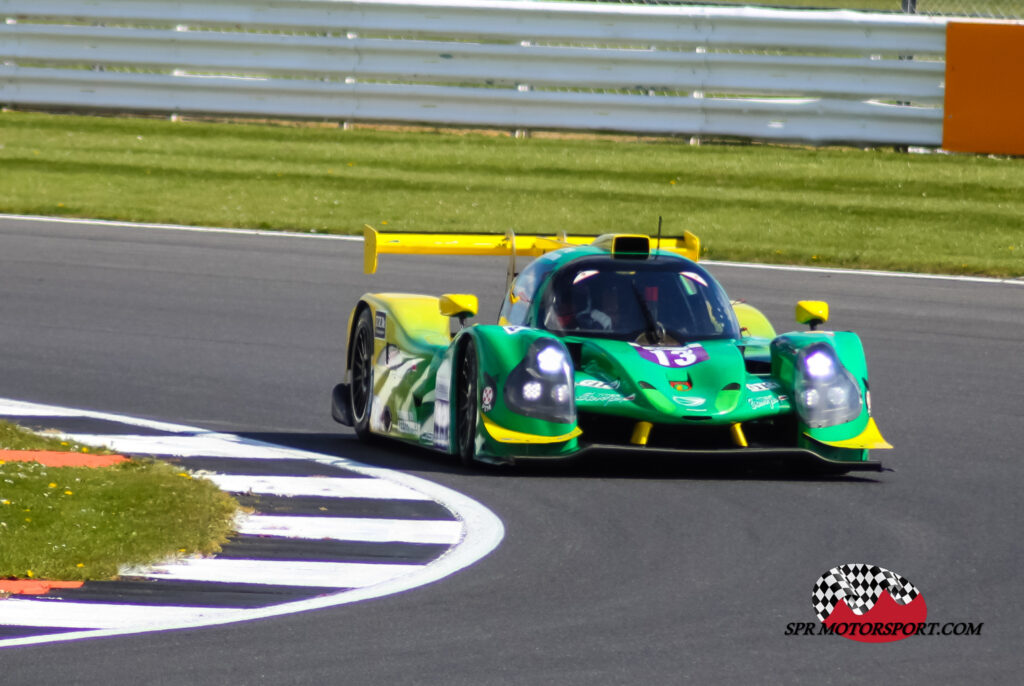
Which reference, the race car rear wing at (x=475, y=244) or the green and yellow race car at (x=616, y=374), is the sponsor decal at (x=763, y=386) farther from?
the race car rear wing at (x=475, y=244)

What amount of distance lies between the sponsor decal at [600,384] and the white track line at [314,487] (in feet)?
3.42

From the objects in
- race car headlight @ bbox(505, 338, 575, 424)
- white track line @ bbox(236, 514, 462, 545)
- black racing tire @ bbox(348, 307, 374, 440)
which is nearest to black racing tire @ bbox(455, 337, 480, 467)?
race car headlight @ bbox(505, 338, 575, 424)

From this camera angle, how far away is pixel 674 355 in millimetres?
9391

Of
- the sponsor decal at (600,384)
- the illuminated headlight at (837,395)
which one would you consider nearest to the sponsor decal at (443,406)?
the sponsor decal at (600,384)

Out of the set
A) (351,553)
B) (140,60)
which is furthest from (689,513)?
(140,60)

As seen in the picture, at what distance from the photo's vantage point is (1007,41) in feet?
63.4

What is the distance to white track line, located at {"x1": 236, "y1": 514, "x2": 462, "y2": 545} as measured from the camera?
784cm

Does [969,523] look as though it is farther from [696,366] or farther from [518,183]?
[518,183]

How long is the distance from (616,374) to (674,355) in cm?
36

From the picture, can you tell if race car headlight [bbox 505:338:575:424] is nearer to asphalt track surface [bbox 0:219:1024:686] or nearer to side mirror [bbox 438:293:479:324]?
asphalt track surface [bbox 0:219:1024:686]

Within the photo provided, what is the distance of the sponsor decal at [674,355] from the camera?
367 inches

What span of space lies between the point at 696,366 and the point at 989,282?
7.78 m

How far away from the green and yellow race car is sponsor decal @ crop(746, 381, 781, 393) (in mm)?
11

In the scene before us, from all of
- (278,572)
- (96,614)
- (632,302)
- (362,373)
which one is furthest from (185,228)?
(96,614)
